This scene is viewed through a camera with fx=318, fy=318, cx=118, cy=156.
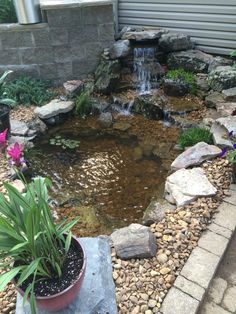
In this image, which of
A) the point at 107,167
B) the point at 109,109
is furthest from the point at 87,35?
the point at 107,167

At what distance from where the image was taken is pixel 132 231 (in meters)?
2.45

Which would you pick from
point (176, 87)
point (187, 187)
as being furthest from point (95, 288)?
point (176, 87)

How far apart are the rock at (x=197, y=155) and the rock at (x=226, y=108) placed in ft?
2.78

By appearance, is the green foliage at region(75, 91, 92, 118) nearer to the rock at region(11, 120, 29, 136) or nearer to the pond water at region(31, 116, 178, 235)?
the pond water at region(31, 116, 178, 235)

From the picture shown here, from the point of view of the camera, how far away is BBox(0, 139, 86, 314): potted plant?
5.29 ft

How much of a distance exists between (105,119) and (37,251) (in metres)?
3.32

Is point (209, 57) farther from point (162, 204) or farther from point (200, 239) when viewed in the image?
point (200, 239)

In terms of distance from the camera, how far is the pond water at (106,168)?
3207 millimetres

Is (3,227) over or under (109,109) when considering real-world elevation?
over

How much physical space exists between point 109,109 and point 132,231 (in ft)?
9.51

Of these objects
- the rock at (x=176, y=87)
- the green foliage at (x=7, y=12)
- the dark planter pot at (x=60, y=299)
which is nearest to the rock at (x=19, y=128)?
the green foliage at (x=7, y=12)

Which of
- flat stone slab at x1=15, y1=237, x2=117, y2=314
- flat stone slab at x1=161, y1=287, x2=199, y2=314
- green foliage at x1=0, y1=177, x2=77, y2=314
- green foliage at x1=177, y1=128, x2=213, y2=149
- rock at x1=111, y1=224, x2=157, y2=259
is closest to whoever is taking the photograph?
green foliage at x1=0, y1=177, x2=77, y2=314

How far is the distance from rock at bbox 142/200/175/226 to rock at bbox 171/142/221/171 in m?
0.55

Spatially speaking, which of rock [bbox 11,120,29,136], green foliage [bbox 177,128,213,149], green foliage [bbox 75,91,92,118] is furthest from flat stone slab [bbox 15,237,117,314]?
green foliage [bbox 75,91,92,118]
